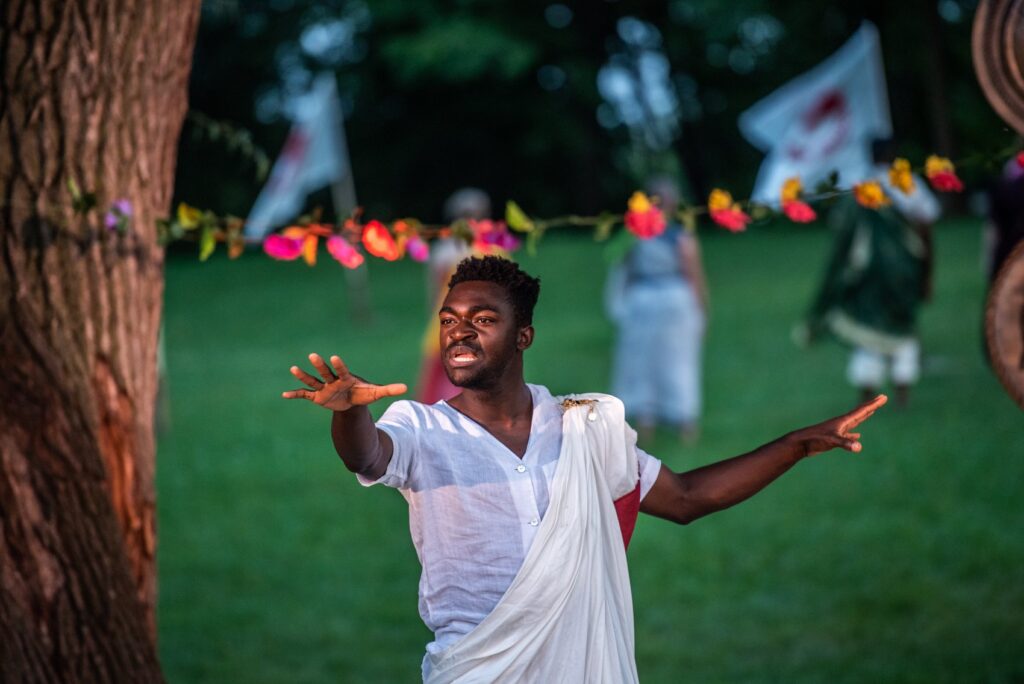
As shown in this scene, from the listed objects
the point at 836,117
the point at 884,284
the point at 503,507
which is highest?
the point at 836,117

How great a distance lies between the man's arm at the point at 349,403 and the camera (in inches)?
Answer: 116

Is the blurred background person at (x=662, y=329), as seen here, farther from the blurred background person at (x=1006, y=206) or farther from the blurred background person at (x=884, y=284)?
the blurred background person at (x=1006, y=206)

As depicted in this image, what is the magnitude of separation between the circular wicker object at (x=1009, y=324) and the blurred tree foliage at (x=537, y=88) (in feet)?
92.3

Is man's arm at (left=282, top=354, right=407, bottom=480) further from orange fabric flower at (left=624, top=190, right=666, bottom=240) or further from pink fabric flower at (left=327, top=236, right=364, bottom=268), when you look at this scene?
orange fabric flower at (left=624, top=190, right=666, bottom=240)

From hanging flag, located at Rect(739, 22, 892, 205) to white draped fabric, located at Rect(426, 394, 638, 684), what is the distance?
11380mm

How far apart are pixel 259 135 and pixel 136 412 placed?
→ 107 feet

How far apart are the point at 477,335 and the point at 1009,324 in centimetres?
141

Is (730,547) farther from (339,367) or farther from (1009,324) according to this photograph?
(339,367)

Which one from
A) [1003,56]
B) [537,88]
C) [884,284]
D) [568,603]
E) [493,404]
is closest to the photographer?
[568,603]

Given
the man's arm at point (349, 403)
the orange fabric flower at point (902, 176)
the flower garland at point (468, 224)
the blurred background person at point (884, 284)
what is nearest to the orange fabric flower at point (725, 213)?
the flower garland at point (468, 224)

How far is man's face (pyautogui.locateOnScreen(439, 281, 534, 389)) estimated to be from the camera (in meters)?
3.24

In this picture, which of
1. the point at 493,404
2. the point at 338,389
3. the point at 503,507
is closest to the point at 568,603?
the point at 503,507

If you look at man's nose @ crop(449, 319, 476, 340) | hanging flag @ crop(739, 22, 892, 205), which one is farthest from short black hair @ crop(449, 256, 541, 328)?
hanging flag @ crop(739, 22, 892, 205)

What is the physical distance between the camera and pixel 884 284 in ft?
34.4
